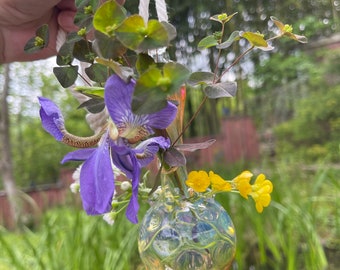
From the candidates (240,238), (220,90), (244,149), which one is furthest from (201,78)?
(244,149)

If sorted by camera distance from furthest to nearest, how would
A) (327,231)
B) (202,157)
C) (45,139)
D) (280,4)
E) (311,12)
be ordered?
1. (45,139)
2. (202,157)
3. (327,231)
4. (280,4)
5. (311,12)

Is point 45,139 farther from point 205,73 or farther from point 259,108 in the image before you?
point 205,73

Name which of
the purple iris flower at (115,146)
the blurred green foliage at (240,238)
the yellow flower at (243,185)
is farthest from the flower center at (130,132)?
the blurred green foliage at (240,238)

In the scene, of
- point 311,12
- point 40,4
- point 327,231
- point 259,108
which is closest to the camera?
point 40,4

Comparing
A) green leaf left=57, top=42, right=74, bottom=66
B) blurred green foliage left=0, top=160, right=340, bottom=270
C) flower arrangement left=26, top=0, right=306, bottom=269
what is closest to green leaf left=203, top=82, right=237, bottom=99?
flower arrangement left=26, top=0, right=306, bottom=269

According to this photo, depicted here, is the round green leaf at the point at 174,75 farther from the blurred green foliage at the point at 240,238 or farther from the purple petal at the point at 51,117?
the blurred green foliage at the point at 240,238

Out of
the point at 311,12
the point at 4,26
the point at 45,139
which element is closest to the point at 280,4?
the point at 311,12
